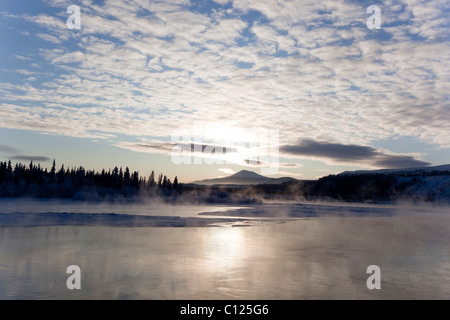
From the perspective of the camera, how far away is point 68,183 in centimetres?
8775

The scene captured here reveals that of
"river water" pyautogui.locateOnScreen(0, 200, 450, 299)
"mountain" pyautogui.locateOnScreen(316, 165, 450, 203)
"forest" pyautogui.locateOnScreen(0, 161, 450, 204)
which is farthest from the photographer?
"mountain" pyautogui.locateOnScreen(316, 165, 450, 203)

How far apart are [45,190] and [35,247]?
6728 centimetres

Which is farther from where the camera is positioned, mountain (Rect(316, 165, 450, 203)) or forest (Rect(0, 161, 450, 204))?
mountain (Rect(316, 165, 450, 203))

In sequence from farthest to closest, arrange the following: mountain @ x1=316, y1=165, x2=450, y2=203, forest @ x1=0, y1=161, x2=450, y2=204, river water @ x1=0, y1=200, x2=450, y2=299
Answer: mountain @ x1=316, y1=165, x2=450, y2=203
forest @ x1=0, y1=161, x2=450, y2=204
river water @ x1=0, y1=200, x2=450, y2=299

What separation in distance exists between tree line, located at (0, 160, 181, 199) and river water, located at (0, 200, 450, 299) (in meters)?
55.3

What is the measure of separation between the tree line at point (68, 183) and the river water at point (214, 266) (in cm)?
5531

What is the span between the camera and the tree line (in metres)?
73.8

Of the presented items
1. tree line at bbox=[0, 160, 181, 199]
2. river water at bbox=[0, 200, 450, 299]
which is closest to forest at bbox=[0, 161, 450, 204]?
tree line at bbox=[0, 160, 181, 199]

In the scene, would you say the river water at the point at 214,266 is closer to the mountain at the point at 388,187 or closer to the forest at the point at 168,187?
the forest at the point at 168,187

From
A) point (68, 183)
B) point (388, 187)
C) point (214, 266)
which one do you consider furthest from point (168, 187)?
point (214, 266)

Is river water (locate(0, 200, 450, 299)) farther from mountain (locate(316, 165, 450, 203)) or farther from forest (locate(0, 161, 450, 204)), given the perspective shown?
mountain (locate(316, 165, 450, 203))

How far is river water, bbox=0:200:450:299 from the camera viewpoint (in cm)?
888
